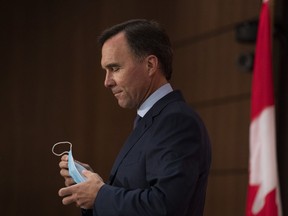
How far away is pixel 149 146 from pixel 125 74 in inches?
9.8

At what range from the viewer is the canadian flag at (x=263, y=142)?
8.18 ft

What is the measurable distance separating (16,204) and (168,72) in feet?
12.1

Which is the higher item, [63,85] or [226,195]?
[63,85]

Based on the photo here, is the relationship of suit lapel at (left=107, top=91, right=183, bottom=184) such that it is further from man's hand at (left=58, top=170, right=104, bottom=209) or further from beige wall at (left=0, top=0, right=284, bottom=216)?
beige wall at (left=0, top=0, right=284, bottom=216)

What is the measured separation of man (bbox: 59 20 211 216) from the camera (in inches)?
75.6

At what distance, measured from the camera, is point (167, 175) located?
190 cm

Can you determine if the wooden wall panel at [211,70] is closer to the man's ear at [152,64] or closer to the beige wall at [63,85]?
the beige wall at [63,85]

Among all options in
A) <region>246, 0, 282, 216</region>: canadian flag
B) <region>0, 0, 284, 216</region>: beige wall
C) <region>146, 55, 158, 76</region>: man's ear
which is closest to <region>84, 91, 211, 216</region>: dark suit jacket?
<region>146, 55, 158, 76</region>: man's ear

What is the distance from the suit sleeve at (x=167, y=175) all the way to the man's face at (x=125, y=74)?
0.16m

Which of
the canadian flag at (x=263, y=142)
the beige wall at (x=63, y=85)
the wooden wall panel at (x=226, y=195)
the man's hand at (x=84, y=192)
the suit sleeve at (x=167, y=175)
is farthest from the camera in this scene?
the beige wall at (x=63, y=85)

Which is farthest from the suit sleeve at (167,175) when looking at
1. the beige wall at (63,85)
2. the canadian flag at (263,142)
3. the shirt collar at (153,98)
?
the beige wall at (63,85)

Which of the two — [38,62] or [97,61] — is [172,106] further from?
[38,62]

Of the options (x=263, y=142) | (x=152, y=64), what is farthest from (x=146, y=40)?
(x=263, y=142)

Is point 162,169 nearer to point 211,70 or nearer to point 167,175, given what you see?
point 167,175
